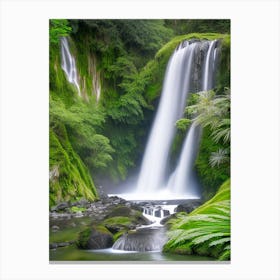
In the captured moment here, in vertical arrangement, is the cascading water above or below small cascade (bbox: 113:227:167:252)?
above

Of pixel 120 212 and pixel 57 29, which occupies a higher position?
pixel 57 29

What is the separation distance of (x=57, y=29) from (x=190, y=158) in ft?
7.76

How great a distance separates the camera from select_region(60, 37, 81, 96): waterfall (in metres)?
6.22

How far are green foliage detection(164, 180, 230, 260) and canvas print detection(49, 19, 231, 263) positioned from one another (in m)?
0.01

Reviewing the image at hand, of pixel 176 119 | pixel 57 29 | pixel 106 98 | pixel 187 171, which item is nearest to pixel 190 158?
pixel 187 171

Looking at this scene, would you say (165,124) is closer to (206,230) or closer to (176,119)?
(176,119)

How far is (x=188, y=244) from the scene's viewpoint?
230 inches

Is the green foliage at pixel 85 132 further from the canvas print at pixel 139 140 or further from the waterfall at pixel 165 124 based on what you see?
the waterfall at pixel 165 124

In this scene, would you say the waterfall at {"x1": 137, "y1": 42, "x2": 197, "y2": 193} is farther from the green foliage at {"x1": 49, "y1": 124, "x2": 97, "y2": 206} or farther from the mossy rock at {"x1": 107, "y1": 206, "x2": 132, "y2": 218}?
the green foliage at {"x1": 49, "y1": 124, "x2": 97, "y2": 206}

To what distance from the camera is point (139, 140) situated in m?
6.23

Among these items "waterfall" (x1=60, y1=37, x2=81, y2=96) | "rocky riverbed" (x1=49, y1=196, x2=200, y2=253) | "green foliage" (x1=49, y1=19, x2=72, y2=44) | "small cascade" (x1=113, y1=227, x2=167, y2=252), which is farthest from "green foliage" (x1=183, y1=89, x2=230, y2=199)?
"green foliage" (x1=49, y1=19, x2=72, y2=44)

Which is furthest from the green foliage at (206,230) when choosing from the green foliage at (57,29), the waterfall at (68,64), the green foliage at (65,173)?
the green foliage at (57,29)
